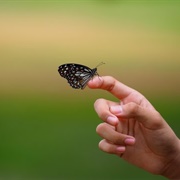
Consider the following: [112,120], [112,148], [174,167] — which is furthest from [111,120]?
[174,167]

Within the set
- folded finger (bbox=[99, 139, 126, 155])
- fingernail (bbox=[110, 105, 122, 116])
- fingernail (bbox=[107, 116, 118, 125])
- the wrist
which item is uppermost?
fingernail (bbox=[110, 105, 122, 116])

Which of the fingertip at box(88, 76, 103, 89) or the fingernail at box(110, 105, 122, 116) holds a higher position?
the fingertip at box(88, 76, 103, 89)

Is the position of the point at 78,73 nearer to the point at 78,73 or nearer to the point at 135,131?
A: the point at 78,73

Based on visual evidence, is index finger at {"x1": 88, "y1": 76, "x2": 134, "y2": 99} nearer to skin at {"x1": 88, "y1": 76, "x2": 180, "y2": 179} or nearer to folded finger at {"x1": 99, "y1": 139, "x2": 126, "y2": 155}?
skin at {"x1": 88, "y1": 76, "x2": 180, "y2": 179}

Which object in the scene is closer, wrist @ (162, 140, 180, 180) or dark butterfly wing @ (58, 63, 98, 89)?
dark butterfly wing @ (58, 63, 98, 89)

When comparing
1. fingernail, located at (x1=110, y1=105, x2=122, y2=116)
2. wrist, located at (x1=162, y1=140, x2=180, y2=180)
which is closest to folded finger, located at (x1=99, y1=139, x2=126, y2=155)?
fingernail, located at (x1=110, y1=105, x2=122, y2=116)

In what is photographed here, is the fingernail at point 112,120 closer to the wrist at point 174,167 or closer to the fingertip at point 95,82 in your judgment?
the fingertip at point 95,82

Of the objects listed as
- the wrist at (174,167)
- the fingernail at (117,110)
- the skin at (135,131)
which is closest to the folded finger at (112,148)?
the skin at (135,131)
